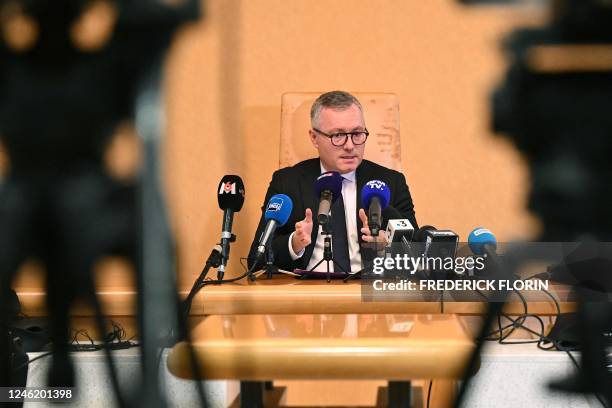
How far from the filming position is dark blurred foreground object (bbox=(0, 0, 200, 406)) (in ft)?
1.21

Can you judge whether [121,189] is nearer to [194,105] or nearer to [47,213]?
[47,213]

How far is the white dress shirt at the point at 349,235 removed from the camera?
1.55 meters

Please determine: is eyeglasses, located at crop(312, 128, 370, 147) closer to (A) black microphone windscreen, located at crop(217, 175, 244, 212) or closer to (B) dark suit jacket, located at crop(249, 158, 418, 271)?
(B) dark suit jacket, located at crop(249, 158, 418, 271)

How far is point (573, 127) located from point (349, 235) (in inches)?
48.8

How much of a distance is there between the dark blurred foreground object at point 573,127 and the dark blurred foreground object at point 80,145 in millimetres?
187

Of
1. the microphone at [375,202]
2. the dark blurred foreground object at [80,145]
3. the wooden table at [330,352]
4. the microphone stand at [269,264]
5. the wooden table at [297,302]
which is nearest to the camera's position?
the dark blurred foreground object at [80,145]

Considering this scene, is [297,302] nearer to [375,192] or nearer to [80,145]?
[375,192]

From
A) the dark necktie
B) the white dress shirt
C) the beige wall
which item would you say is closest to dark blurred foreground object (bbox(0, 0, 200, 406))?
the white dress shirt

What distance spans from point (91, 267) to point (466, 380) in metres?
0.22

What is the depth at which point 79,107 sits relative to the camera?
1.33ft

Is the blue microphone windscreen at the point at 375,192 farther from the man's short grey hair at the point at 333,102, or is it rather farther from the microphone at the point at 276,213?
the man's short grey hair at the point at 333,102

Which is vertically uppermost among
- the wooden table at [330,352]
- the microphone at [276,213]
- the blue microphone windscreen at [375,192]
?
the blue microphone windscreen at [375,192]

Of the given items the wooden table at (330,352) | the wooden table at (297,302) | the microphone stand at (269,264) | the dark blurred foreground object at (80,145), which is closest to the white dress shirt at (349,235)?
the microphone stand at (269,264)

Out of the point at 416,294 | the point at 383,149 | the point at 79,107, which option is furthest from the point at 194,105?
the point at 79,107
